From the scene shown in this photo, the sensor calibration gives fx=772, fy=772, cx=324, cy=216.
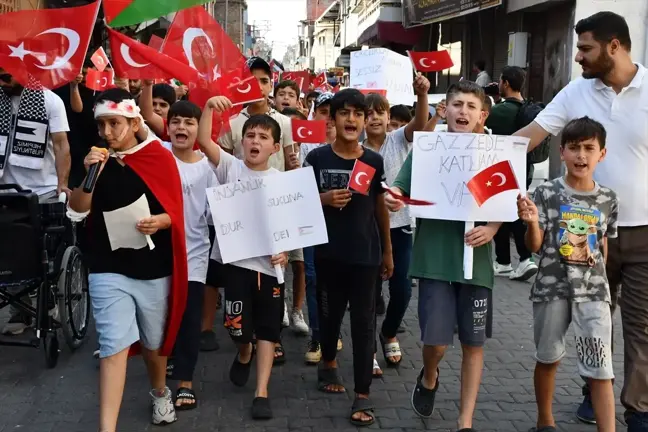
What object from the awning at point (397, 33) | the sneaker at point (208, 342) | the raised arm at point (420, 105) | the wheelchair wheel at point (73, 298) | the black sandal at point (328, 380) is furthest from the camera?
the awning at point (397, 33)

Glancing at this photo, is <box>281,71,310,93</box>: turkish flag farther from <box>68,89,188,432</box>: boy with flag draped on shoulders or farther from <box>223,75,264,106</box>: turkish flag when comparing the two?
<box>68,89,188,432</box>: boy with flag draped on shoulders

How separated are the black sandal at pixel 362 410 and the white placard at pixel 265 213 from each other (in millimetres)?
1018

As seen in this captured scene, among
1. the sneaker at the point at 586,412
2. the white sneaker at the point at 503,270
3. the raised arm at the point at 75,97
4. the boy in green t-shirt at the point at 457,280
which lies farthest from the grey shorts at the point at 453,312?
the white sneaker at the point at 503,270

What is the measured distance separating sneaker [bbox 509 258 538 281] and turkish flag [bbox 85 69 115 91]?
485 centimetres

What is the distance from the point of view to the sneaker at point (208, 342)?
19.9 ft

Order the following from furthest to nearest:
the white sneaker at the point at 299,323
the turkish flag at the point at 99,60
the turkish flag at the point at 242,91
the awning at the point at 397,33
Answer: the awning at the point at 397,33 < the turkish flag at the point at 99,60 < the white sneaker at the point at 299,323 < the turkish flag at the point at 242,91

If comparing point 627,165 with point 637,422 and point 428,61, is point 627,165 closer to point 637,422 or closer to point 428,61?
point 637,422

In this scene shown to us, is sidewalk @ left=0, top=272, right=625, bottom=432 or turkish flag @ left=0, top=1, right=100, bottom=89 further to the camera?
turkish flag @ left=0, top=1, right=100, bottom=89

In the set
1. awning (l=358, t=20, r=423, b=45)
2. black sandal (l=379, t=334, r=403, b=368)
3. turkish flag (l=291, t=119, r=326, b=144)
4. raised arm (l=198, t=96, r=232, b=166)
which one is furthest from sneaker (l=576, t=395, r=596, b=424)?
awning (l=358, t=20, r=423, b=45)

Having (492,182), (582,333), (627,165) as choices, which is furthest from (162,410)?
(627,165)

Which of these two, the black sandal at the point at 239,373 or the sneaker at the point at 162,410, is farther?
the black sandal at the point at 239,373

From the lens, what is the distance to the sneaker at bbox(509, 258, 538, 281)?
8.70m

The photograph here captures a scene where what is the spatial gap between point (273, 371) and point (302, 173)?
1.66m

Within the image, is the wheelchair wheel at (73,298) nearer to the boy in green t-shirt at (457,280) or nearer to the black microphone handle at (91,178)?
the black microphone handle at (91,178)
